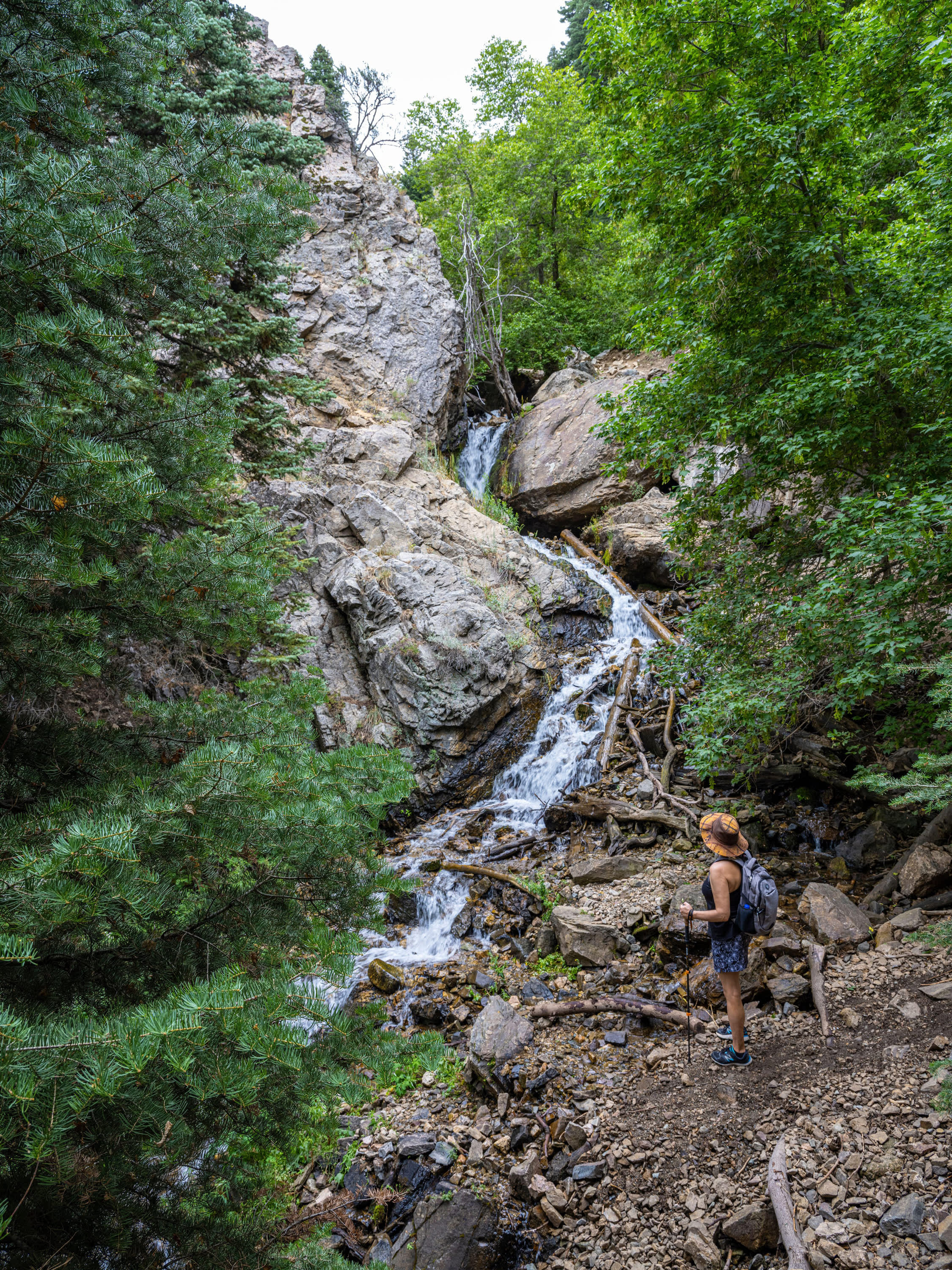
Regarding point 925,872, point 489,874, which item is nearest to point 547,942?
point 489,874

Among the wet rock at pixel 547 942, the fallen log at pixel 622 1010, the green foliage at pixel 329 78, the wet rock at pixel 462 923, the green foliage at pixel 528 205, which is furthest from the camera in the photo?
the green foliage at pixel 528 205

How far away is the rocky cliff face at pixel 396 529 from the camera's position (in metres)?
10.9

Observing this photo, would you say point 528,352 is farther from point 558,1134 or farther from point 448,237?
point 558,1134

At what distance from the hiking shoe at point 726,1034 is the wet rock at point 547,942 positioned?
84.2 inches

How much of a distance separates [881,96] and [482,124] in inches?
884

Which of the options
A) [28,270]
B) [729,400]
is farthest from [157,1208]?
[729,400]

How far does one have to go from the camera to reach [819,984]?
5004 mm

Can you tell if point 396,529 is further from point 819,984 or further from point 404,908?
point 819,984

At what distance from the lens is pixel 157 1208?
7.90 feet

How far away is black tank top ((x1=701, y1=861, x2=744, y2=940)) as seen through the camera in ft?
15.0

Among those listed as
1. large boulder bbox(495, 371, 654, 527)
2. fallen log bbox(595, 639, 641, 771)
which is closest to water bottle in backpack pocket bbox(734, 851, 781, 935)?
fallen log bbox(595, 639, 641, 771)

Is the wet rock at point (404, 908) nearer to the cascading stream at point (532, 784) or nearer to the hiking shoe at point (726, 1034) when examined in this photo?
the cascading stream at point (532, 784)

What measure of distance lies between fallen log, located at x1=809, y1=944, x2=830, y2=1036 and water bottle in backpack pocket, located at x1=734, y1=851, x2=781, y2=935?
0.88m

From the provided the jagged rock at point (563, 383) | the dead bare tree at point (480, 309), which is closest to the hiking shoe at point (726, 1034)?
the jagged rock at point (563, 383)
